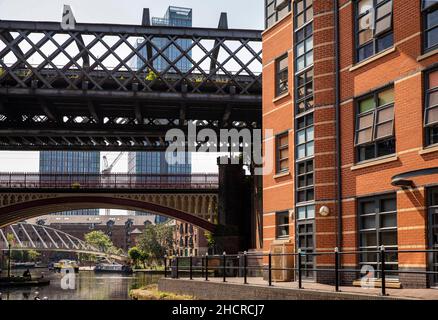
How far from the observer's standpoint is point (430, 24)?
60.1 feet

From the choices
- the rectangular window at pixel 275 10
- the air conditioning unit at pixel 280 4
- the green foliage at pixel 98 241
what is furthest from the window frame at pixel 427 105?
the green foliage at pixel 98 241

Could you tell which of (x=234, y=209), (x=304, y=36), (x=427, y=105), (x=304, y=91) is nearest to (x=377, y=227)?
(x=427, y=105)

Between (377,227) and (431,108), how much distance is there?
3673mm

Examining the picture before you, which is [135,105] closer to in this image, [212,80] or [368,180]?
[212,80]

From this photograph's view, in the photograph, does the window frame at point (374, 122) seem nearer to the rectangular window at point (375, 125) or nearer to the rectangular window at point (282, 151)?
the rectangular window at point (375, 125)

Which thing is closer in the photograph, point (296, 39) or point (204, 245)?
point (296, 39)

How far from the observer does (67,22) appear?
4322 cm

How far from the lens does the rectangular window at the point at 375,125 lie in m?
19.6

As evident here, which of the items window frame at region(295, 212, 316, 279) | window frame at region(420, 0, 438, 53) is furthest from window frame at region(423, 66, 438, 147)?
window frame at region(295, 212, 316, 279)

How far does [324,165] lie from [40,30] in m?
26.8

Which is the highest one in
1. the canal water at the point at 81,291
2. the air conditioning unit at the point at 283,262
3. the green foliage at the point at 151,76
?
the green foliage at the point at 151,76

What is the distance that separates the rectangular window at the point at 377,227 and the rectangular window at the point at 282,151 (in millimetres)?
5008

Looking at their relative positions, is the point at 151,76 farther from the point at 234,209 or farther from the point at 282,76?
the point at 282,76

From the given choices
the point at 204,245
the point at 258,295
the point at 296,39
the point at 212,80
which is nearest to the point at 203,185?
the point at 212,80
